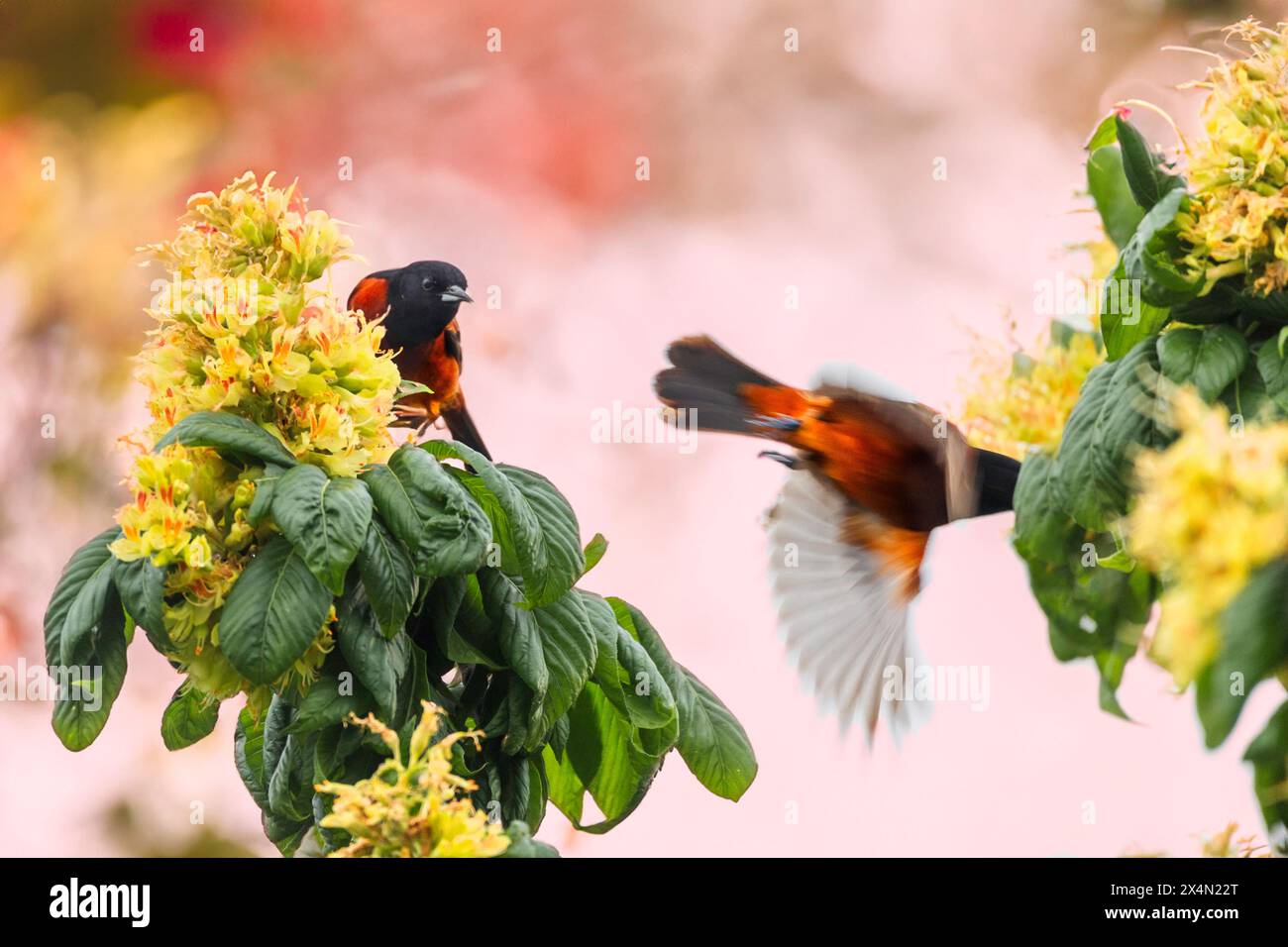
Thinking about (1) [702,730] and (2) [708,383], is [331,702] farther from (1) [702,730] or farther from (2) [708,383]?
(2) [708,383]

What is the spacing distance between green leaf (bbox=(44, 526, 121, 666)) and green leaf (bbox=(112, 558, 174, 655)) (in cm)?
4

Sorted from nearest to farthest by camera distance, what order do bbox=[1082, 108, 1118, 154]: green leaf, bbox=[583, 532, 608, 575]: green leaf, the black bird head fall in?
bbox=[1082, 108, 1118, 154]: green leaf, bbox=[583, 532, 608, 575]: green leaf, the black bird head

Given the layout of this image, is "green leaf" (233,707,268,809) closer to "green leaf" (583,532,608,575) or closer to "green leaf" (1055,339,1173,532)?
"green leaf" (583,532,608,575)

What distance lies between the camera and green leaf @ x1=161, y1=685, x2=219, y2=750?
1253 millimetres

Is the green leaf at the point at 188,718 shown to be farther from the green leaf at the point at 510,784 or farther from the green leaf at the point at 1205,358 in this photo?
the green leaf at the point at 1205,358

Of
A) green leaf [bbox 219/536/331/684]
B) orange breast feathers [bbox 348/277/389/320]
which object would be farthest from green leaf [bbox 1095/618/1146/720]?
orange breast feathers [bbox 348/277/389/320]

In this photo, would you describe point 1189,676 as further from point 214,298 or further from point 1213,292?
point 214,298

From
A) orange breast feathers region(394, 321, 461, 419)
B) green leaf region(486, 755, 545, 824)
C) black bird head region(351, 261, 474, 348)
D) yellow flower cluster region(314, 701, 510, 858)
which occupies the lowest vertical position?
green leaf region(486, 755, 545, 824)

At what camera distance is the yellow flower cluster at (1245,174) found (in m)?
0.98

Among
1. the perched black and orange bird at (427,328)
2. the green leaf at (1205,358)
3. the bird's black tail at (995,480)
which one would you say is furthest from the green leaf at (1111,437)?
the perched black and orange bird at (427,328)

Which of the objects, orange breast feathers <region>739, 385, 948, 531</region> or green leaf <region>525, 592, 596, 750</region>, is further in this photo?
orange breast feathers <region>739, 385, 948, 531</region>

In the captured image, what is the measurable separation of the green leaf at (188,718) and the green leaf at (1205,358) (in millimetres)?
835

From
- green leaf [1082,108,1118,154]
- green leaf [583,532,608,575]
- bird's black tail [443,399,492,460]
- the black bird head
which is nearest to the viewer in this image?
green leaf [1082,108,1118,154]
